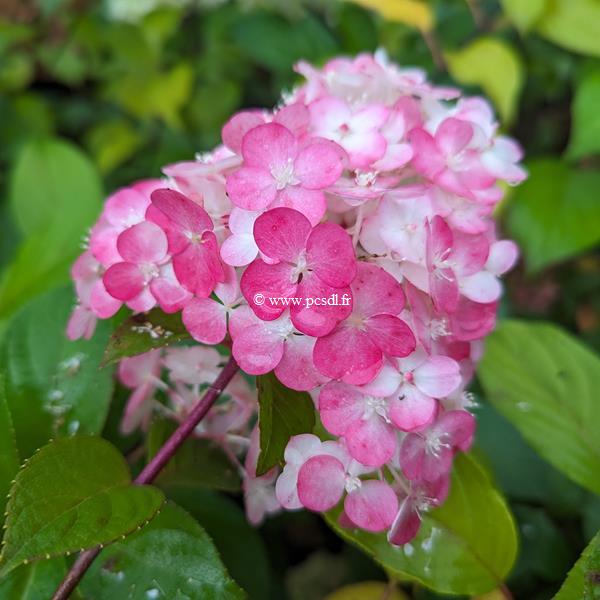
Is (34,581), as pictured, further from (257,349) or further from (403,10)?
(403,10)

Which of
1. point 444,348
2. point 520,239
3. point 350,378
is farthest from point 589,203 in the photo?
point 350,378

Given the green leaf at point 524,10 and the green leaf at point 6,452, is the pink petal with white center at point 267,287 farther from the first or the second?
the green leaf at point 524,10

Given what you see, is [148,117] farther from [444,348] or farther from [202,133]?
[444,348]

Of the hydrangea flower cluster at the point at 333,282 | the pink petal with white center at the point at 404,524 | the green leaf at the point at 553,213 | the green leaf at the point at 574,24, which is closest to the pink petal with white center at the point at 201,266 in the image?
the hydrangea flower cluster at the point at 333,282

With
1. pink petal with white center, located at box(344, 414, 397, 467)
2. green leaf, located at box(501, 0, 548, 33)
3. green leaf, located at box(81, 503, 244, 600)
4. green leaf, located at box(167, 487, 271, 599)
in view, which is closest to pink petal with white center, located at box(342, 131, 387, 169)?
pink petal with white center, located at box(344, 414, 397, 467)

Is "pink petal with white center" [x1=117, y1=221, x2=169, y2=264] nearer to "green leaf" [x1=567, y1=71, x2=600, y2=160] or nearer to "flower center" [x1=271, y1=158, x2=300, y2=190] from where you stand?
"flower center" [x1=271, y1=158, x2=300, y2=190]

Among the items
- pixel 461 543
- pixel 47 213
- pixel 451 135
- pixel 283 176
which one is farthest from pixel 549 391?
pixel 47 213

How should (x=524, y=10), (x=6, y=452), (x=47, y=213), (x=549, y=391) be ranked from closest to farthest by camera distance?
(x=6, y=452)
(x=549, y=391)
(x=524, y=10)
(x=47, y=213)
